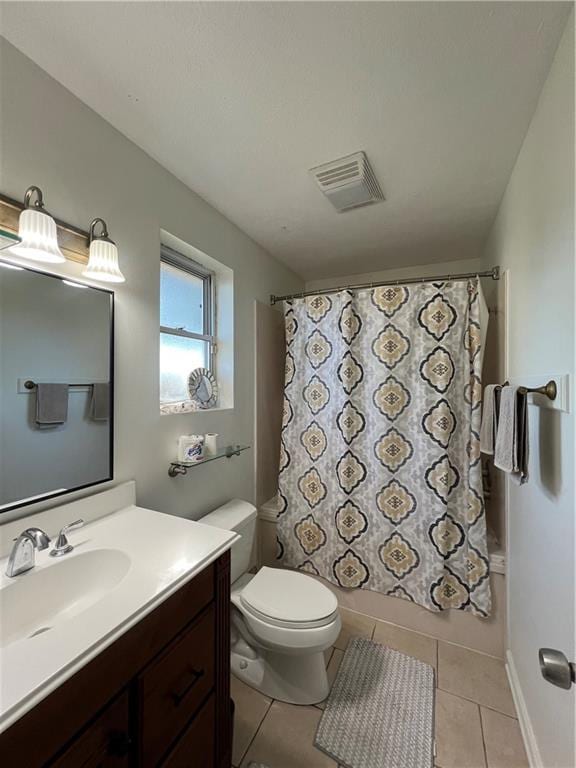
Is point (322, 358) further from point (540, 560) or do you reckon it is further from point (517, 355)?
point (540, 560)

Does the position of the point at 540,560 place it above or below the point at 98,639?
below

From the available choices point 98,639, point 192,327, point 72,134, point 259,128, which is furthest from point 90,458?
point 259,128

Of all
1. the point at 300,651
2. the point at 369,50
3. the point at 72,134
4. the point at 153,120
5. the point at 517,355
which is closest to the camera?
the point at 369,50

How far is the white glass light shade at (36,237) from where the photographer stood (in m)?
0.88

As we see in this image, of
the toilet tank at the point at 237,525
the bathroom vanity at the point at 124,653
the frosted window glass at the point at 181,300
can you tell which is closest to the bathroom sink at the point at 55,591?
the bathroom vanity at the point at 124,653

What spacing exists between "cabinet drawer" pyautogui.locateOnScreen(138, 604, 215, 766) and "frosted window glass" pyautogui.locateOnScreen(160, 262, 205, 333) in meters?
1.31

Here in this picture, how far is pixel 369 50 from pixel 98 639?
5.39 feet

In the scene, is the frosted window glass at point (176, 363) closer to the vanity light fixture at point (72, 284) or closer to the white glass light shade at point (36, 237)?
the vanity light fixture at point (72, 284)

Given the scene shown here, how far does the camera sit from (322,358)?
6.84 feet

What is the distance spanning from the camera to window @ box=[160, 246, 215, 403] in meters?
1.63

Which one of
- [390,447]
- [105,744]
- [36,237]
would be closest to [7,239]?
[36,237]

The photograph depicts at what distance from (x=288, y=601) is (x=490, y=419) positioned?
4.10 ft

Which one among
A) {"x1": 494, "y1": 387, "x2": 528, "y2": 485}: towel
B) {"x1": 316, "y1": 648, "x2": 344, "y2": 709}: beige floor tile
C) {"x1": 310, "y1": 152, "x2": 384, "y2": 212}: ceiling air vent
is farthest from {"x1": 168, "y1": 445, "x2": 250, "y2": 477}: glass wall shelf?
{"x1": 310, "y1": 152, "x2": 384, "y2": 212}: ceiling air vent

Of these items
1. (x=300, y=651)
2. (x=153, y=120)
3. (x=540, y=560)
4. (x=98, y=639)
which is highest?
(x=153, y=120)
